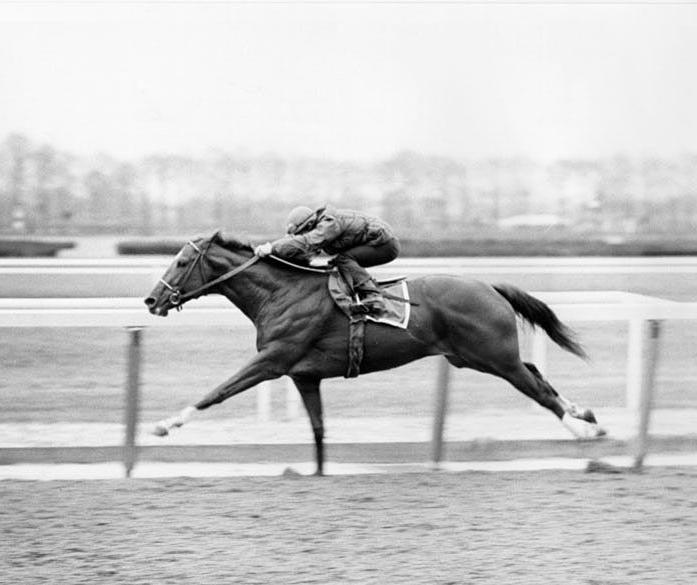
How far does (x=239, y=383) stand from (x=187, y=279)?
0.50 meters

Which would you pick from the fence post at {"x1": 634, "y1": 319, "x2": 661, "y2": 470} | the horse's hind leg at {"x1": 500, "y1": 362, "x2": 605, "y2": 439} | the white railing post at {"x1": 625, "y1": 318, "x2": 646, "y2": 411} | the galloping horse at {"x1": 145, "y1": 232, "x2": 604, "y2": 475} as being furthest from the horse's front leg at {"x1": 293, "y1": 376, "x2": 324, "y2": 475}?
the white railing post at {"x1": 625, "y1": 318, "x2": 646, "y2": 411}

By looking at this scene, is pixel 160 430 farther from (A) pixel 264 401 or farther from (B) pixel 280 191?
(B) pixel 280 191

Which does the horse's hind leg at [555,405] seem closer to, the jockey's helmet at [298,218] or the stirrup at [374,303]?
the stirrup at [374,303]

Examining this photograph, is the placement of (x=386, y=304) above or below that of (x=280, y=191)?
below

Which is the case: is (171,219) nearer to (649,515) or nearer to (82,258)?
(82,258)

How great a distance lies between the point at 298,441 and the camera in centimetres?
562

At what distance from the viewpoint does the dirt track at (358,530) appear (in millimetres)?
3375

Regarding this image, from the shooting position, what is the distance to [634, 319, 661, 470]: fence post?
5.36 meters

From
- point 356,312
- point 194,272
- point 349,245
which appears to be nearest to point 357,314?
point 356,312

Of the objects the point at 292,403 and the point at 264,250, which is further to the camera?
the point at 292,403

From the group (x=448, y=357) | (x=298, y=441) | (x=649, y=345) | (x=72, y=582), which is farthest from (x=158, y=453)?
(x=649, y=345)

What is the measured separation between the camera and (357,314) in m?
4.89

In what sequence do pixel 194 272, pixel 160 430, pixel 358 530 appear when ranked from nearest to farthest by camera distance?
pixel 358 530 → pixel 160 430 → pixel 194 272

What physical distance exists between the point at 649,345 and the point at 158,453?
2371mm
